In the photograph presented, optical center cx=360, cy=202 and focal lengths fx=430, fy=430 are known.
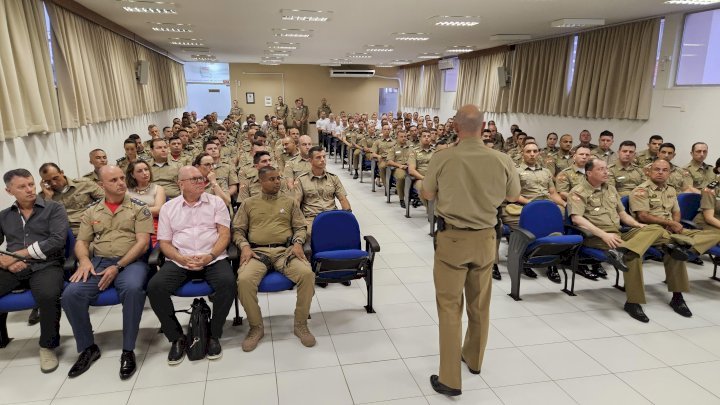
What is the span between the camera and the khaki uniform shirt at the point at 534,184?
4965 millimetres

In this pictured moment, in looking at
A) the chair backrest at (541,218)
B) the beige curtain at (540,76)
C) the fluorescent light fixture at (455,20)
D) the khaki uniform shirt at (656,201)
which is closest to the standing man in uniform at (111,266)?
the chair backrest at (541,218)

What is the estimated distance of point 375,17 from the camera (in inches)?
285

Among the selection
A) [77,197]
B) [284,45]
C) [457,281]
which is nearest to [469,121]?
[457,281]

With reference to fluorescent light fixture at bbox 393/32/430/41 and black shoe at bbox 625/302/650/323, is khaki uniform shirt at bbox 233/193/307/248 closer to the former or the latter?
black shoe at bbox 625/302/650/323

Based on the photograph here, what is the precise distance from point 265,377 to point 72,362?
1.37 metres

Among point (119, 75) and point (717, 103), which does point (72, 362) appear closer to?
point (119, 75)

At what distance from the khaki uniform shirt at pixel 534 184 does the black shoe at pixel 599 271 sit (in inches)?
35.7

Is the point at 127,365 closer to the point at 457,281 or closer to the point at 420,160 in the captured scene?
the point at 457,281

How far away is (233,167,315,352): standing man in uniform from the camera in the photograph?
3150 mm

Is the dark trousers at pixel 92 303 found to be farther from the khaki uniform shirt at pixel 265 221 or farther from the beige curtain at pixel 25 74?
the beige curtain at pixel 25 74

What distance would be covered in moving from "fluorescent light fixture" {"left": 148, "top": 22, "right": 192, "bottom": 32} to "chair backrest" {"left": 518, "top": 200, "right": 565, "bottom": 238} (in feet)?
24.4

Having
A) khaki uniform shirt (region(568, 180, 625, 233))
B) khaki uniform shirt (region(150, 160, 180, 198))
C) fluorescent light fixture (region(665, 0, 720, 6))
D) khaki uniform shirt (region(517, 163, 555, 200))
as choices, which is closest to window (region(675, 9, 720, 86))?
fluorescent light fixture (region(665, 0, 720, 6))

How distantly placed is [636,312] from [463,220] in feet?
7.51

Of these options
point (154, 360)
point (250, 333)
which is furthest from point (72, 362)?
point (250, 333)
